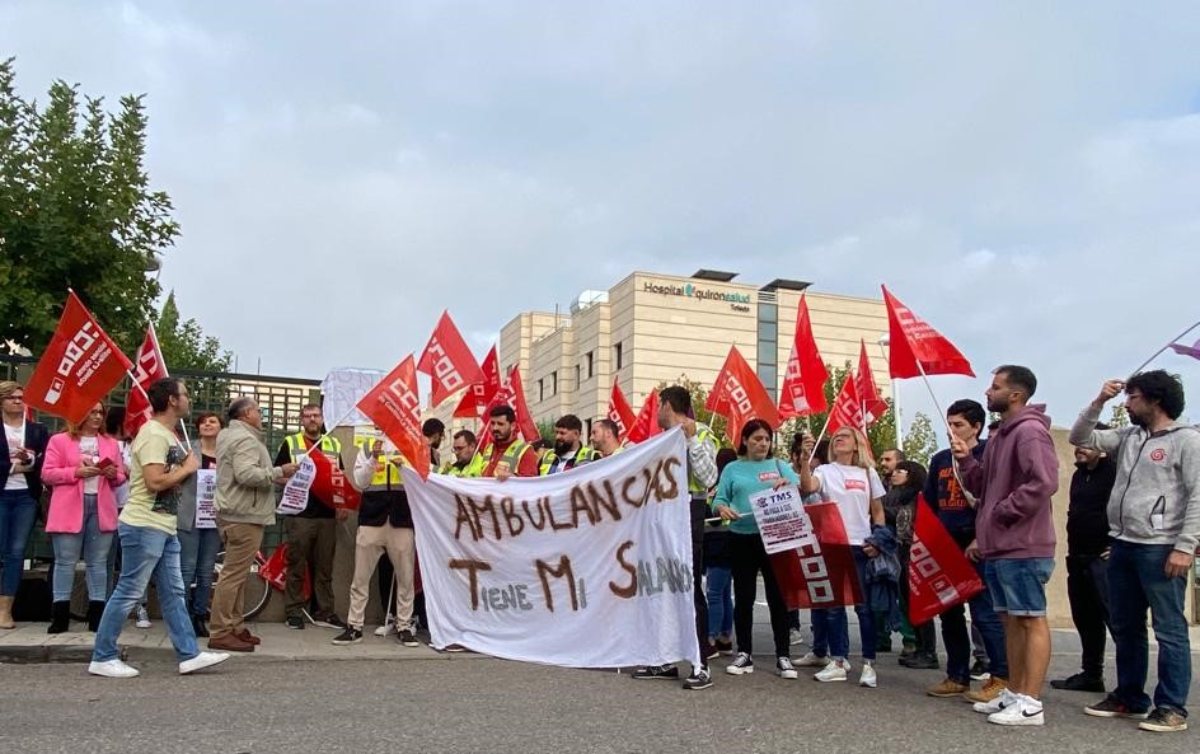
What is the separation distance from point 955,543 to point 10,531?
7313mm

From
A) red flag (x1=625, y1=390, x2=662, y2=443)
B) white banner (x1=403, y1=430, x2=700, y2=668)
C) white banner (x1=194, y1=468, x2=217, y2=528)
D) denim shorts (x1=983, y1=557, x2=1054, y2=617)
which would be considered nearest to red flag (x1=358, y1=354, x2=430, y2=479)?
white banner (x1=403, y1=430, x2=700, y2=668)

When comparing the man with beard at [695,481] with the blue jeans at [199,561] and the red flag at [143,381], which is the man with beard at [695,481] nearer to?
the blue jeans at [199,561]

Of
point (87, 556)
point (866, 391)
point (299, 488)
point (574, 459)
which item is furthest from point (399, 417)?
point (866, 391)

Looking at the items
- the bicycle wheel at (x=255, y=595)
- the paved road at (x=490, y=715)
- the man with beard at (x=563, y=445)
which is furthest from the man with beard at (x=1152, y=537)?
the bicycle wheel at (x=255, y=595)

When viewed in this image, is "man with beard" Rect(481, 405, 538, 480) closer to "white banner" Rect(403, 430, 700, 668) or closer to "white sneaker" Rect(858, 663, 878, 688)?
"white banner" Rect(403, 430, 700, 668)

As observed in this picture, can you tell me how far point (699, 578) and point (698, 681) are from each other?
0.74 metres

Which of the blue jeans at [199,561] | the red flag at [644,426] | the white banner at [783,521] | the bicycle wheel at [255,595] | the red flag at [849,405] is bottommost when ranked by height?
the bicycle wheel at [255,595]

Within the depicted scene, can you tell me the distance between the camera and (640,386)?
252 ft

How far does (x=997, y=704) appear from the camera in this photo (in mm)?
6375

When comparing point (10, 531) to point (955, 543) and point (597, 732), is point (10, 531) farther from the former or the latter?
point (955, 543)

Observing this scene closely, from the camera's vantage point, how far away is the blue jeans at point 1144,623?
6.12 m

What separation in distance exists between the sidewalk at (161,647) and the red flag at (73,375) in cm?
171

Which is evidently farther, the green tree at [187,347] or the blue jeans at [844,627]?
the green tree at [187,347]

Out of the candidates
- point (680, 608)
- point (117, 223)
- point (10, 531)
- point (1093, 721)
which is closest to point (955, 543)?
point (1093, 721)
